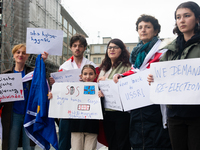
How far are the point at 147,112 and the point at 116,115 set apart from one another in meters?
0.54

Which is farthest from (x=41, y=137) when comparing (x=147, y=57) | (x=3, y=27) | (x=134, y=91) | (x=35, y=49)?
(x=3, y=27)

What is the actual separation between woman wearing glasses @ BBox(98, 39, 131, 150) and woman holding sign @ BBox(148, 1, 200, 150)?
77cm

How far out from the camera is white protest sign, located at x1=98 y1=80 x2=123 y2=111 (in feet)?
8.76

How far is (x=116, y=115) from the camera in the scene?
2.74 metres

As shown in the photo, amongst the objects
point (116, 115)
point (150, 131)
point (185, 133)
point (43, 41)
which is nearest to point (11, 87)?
point (43, 41)

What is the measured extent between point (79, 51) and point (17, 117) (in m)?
1.40

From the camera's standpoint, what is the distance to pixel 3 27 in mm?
15664

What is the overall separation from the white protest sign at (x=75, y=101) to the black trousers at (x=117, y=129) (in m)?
0.20

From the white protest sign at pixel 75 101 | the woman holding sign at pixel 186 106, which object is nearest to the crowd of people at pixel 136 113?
the woman holding sign at pixel 186 106

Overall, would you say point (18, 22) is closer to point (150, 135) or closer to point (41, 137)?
point (41, 137)

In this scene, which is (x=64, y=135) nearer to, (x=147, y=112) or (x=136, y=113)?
(x=136, y=113)

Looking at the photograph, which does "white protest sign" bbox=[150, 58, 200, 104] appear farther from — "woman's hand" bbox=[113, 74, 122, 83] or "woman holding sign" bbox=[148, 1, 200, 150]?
"woman's hand" bbox=[113, 74, 122, 83]

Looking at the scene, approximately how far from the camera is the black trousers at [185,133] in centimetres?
186

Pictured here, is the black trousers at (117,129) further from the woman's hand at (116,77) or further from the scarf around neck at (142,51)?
the scarf around neck at (142,51)
